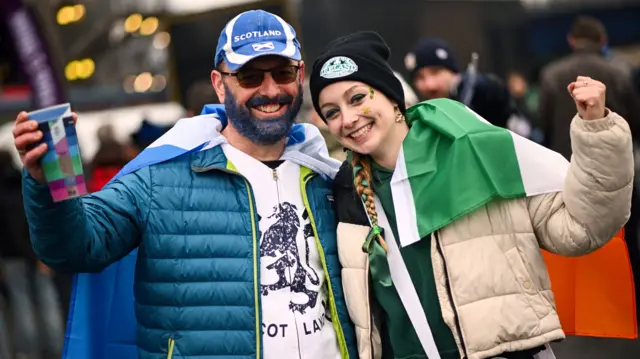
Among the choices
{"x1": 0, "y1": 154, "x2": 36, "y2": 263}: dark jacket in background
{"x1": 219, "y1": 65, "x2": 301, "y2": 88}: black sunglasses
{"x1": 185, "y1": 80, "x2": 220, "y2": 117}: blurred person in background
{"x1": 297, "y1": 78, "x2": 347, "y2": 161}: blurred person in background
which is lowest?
{"x1": 219, "y1": 65, "x2": 301, "y2": 88}: black sunglasses

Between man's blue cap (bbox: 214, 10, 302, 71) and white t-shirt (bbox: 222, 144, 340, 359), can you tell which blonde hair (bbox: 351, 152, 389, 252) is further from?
man's blue cap (bbox: 214, 10, 302, 71)

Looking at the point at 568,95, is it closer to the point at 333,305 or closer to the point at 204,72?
the point at 204,72

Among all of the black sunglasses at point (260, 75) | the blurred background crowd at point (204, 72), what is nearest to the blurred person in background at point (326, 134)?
the blurred background crowd at point (204, 72)

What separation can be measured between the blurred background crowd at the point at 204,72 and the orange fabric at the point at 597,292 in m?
1.72

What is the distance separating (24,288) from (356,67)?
6235 millimetres

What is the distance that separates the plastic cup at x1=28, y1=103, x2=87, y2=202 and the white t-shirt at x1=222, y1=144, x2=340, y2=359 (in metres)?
0.74

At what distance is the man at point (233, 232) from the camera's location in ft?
11.3

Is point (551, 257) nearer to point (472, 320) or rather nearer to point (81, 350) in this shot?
point (472, 320)

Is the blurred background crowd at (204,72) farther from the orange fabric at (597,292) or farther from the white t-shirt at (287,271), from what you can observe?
the orange fabric at (597,292)

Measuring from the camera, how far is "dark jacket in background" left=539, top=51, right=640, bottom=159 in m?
7.04

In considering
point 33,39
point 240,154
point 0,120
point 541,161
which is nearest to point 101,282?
point 240,154

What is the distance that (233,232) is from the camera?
139 inches

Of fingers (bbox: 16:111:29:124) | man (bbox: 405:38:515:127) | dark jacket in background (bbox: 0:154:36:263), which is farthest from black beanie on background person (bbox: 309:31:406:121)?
dark jacket in background (bbox: 0:154:36:263)

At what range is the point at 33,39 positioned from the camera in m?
8.18
